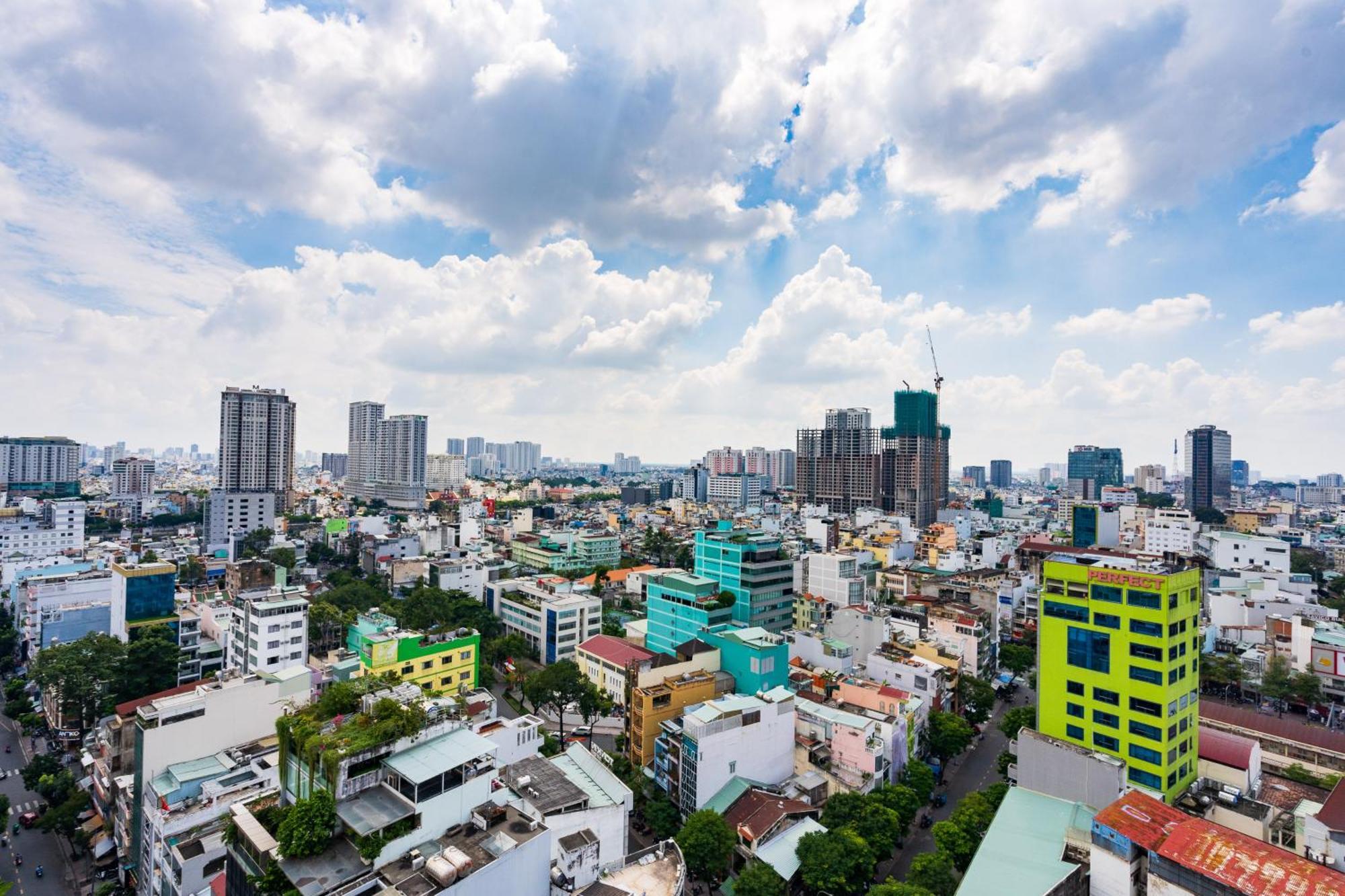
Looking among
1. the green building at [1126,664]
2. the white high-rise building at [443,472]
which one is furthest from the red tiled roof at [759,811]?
the white high-rise building at [443,472]

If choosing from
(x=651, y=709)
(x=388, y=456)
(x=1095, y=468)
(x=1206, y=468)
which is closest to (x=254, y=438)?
(x=388, y=456)

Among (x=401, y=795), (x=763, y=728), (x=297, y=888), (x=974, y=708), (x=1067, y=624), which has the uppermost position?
(x=1067, y=624)

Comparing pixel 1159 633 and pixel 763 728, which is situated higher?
pixel 1159 633

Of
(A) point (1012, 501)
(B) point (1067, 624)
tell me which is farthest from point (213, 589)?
(A) point (1012, 501)

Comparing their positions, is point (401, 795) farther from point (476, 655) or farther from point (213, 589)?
point (213, 589)

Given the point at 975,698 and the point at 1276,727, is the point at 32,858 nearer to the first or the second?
the point at 975,698

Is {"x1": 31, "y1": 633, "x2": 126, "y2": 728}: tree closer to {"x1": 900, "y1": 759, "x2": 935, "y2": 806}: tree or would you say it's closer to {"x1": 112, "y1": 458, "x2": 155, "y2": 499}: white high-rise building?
{"x1": 900, "y1": 759, "x2": 935, "y2": 806}: tree
